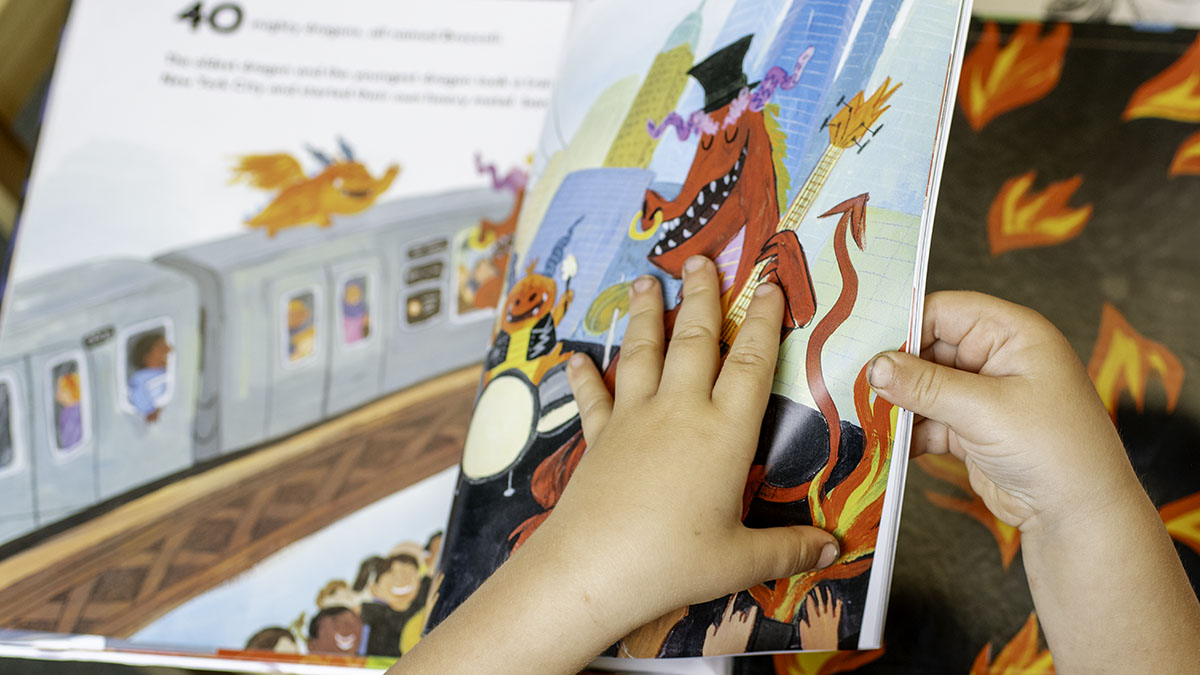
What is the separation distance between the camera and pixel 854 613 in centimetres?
36

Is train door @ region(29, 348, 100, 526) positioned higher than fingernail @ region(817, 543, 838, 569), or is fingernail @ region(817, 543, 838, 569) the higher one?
fingernail @ region(817, 543, 838, 569)

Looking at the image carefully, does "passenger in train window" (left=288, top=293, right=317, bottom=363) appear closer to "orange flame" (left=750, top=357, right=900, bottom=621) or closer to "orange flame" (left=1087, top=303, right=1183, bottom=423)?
"orange flame" (left=750, top=357, right=900, bottom=621)

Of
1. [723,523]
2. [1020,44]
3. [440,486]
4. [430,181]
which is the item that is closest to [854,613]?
[723,523]

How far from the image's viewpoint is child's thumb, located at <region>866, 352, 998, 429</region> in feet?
1.09

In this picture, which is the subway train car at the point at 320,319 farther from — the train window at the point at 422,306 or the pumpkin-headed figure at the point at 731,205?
the pumpkin-headed figure at the point at 731,205

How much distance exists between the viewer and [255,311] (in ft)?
1.59

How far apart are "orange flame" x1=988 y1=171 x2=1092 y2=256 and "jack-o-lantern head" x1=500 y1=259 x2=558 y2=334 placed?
1.14ft

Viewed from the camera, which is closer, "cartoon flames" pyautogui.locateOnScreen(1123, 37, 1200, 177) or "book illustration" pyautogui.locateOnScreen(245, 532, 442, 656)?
"book illustration" pyautogui.locateOnScreen(245, 532, 442, 656)

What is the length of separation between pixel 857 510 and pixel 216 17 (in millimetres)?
529

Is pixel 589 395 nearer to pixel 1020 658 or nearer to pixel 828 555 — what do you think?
pixel 828 555

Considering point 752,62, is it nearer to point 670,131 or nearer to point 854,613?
point 670,131

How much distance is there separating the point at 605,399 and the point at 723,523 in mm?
87

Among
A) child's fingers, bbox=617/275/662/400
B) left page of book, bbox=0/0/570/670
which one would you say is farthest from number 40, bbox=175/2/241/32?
child's fingers, bbox=617/275/662/400

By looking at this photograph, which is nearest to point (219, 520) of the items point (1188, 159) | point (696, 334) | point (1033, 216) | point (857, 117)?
point (696, 334)
